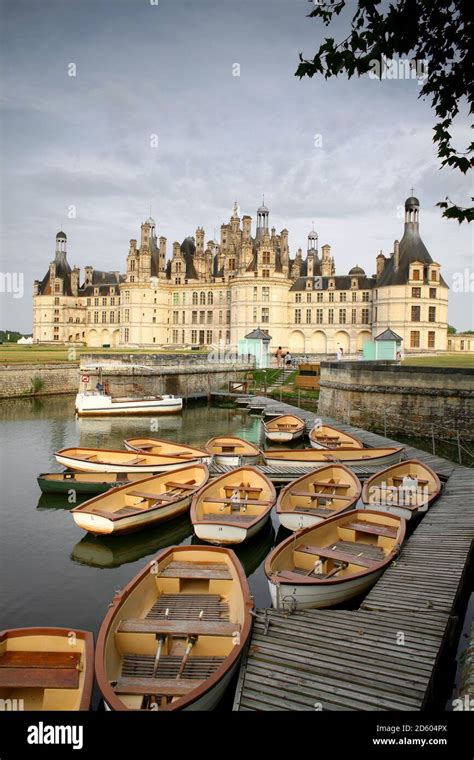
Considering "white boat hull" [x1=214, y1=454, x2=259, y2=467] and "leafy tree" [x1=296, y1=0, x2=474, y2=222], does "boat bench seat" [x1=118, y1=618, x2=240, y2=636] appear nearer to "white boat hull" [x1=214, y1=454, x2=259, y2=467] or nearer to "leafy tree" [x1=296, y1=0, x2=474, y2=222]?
"leafy tree" [x1=296, y1=0, x2=474, y2=222]

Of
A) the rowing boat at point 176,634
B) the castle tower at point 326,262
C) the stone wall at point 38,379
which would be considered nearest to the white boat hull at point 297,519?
the rowing boat at point 176,634

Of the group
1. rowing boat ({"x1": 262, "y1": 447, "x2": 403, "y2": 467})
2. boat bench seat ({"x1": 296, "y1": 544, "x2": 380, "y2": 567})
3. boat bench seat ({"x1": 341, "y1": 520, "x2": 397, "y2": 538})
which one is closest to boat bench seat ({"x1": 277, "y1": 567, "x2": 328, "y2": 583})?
boat bench seat ({"x1": 296, "y1": 544, "x2": 380, "y2": 567})

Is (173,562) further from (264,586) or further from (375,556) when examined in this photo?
(375,556)

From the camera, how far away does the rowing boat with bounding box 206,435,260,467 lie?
1939 cm

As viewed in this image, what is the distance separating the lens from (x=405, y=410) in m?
26.4

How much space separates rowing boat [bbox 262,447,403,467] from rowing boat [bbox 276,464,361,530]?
300cm

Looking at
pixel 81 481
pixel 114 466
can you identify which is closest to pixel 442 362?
pixel 114 466

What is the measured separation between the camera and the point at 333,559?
10031mm

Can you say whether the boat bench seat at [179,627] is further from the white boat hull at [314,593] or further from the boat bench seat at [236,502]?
the boat bench seat at [236,502]

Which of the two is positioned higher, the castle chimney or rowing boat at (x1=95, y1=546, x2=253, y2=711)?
the castle chimney

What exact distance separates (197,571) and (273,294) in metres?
58.5

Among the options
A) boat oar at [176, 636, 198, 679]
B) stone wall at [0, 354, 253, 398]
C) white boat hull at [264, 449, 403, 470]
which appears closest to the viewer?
boat oar at [176, 636, 198, 679]
